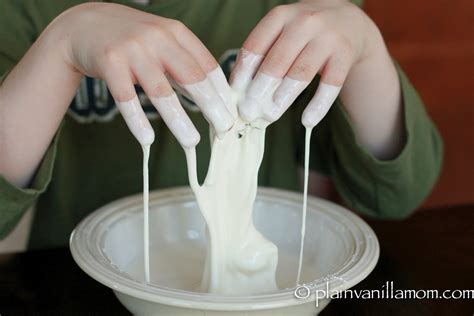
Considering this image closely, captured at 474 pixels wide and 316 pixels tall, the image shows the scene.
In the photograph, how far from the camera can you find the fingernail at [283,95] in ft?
1.70

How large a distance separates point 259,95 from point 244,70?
0.09 ft

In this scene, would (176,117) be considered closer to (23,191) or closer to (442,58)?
(23,191)

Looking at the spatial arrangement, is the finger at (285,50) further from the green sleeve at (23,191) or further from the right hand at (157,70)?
the green sleeve at (23,191)

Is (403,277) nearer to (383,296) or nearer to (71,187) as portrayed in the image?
(383,296)

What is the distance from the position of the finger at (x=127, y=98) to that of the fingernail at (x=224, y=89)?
0.20 feet

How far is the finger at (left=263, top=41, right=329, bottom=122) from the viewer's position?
52cm

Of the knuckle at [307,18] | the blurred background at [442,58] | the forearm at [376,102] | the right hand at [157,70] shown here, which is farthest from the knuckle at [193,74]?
the blurred background at [442,58]

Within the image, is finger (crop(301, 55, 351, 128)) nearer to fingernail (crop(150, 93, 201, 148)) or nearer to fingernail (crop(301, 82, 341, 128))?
fingernail (crop(301, 82, 341, 128))

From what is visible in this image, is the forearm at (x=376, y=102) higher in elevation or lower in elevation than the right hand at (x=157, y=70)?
lower

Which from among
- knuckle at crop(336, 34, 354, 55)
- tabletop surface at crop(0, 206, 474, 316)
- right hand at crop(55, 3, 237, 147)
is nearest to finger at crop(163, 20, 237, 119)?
right hand at crop(55, 3, 237, 147)

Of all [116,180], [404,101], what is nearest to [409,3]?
[404,101]

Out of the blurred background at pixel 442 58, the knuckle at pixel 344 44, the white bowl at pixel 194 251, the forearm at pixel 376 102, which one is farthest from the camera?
the blurred background at pixel 442 58

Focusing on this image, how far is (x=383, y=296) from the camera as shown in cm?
59

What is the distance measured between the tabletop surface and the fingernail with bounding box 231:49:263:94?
211mm
